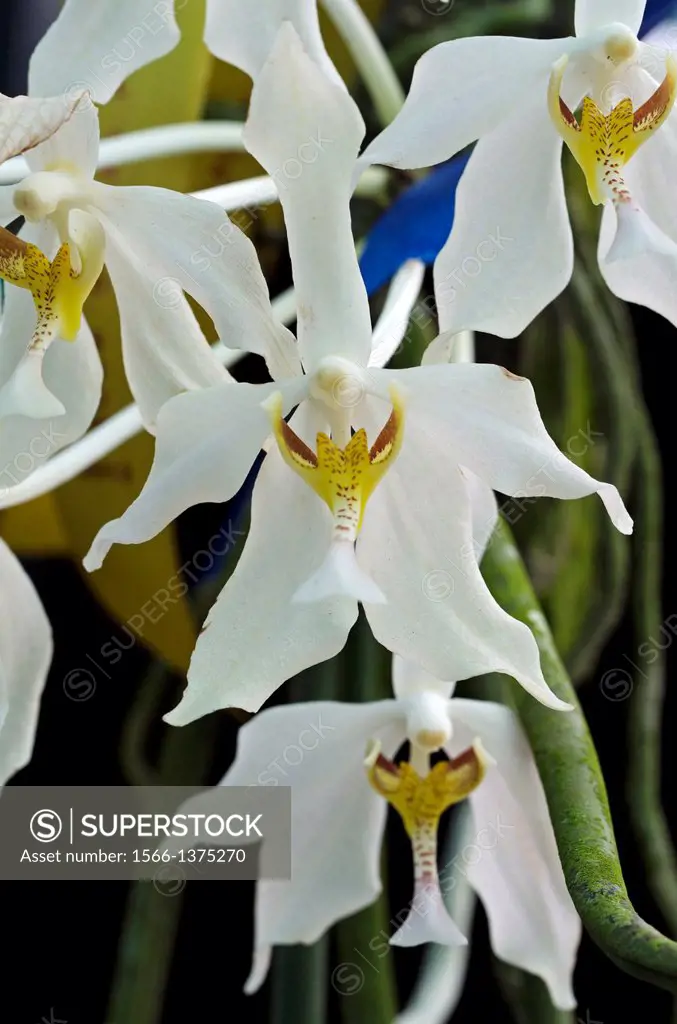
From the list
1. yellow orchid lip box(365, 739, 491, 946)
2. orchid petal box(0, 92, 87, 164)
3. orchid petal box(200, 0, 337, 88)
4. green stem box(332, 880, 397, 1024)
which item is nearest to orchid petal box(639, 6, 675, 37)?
orchid petal box(200, 0, 337, 88)

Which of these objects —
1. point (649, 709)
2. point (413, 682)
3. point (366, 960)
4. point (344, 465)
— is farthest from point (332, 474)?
point (649, 709)

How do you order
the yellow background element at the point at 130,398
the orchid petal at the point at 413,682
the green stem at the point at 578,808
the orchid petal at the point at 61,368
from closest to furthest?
the green stem at the point at 578,808, the orchid petal at the point at 61,368, the orchid petal at the point at 413,682, the yellow background element at the point at 130,398

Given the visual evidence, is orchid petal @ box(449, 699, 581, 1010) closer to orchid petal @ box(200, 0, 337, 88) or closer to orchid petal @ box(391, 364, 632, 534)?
orchid petal @ box(391, 364, 632, 534)

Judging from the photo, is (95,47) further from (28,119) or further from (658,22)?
(658,22)

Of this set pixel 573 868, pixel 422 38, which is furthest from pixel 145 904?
pixel 422 38

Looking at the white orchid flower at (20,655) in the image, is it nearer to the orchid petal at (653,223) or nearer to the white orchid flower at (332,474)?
the white orchid flower at (332,474)

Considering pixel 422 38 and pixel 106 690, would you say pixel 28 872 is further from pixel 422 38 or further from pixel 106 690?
pixel 422 38

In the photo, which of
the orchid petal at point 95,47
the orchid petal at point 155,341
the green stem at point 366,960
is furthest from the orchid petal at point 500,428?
Answer: the green stem at point 366,960
